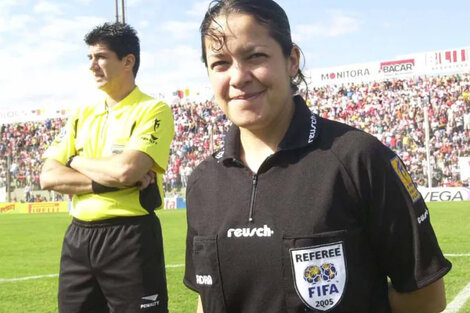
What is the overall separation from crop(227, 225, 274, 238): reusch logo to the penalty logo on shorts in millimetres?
96

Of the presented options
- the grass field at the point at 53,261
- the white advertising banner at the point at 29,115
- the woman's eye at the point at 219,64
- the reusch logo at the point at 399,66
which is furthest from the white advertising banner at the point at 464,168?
the white advertising banner at the point at 29,115

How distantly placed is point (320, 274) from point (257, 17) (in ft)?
2.67

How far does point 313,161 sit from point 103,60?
90.9 inches

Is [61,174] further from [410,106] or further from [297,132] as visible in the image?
[410,106]

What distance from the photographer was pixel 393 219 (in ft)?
5.83

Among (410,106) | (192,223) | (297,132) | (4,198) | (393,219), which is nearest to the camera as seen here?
(393,219)

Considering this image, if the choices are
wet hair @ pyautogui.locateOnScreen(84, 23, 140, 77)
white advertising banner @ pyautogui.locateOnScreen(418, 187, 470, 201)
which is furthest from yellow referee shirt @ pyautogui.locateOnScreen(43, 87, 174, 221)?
white advertising banner @ pyautogui.locateOnScreen(418, 187, 470, 201)

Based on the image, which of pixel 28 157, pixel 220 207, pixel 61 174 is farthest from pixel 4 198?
pixel 220 207

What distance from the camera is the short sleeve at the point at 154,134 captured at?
362 centimetres

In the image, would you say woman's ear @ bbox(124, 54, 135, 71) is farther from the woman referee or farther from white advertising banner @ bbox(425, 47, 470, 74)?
white advertising banner @ bbox(425, 47, 470, 74)

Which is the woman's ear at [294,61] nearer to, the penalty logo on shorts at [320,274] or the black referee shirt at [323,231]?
the black referee shirt at [323,231]

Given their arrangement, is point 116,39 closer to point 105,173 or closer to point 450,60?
point 105,173

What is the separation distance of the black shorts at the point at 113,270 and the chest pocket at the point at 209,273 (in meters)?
1.46

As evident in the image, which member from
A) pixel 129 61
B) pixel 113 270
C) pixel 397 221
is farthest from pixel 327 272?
pixel 129 61
